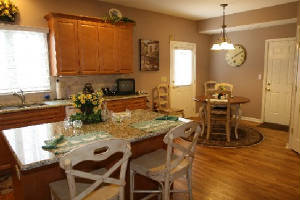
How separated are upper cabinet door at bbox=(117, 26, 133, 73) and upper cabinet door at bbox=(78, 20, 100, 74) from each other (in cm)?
49

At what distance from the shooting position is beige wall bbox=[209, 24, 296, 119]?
5.54 metres

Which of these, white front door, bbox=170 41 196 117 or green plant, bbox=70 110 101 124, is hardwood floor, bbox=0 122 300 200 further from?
white front door, bbox=170 41 196 117

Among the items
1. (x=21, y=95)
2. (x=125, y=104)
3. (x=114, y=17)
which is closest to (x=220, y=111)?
(x=125, y=104)

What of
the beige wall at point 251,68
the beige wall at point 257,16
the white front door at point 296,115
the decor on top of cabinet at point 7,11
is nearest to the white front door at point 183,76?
the beige wall at point 257,16

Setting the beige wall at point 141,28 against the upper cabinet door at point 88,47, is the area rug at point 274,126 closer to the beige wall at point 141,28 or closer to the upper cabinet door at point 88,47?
the beige wall at point 141,28

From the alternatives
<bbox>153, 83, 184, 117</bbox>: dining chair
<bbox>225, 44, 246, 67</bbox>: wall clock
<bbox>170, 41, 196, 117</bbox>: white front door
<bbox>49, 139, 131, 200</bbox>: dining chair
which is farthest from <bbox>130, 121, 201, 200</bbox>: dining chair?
<bbox>225, 44, 246, 67</bbox>: wall clock

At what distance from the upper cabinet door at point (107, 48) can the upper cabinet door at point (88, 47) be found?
91mm

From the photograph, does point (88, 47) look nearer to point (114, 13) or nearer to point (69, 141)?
point (114, 13)

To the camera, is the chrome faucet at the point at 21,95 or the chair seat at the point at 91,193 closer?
the chair seat at the point at 91,193

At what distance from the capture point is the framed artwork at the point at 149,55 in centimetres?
502

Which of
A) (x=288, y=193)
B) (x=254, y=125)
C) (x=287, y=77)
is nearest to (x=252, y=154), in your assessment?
(x=288, y=193)

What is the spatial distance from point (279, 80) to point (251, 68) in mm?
756

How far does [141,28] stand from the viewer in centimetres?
497

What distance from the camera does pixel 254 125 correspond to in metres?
5.52
